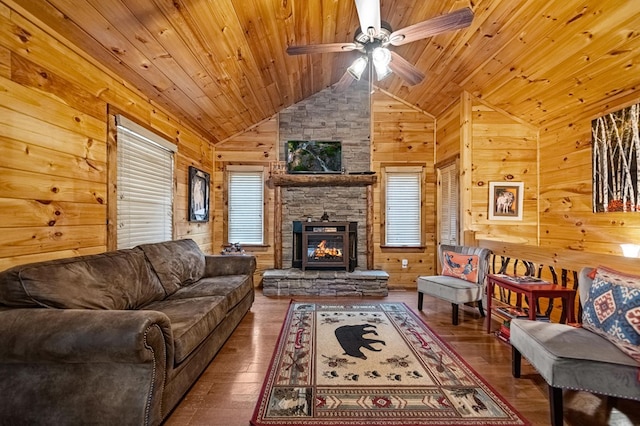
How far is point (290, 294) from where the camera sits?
15.1ft

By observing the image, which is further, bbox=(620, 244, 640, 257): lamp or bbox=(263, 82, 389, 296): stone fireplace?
bbox=(263, 82, 389, 296): stone fireplace

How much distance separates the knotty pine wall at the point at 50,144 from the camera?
71.5 inches

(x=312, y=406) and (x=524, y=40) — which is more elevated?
(x=524, y=40)

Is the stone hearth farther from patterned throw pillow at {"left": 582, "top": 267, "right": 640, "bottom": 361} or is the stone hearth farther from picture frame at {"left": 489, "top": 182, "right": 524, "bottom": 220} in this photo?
patterned throw pillow at {"left": 582, "top": 267, "right": 640, "bottom": 361}

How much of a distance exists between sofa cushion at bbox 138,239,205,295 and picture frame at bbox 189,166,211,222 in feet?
2.78

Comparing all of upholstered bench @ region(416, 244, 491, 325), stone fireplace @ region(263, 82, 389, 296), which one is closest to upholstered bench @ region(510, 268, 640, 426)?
upholstered bench @ region(416, 244, 491, 325)

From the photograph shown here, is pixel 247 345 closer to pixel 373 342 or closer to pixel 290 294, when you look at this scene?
pixel 373 342

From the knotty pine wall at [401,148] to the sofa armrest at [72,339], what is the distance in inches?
168

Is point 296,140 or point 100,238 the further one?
point 296,140

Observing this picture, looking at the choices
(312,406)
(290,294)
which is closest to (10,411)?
(312,406)

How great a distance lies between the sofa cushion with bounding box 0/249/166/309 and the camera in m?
1.63

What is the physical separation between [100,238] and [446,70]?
14.7ft

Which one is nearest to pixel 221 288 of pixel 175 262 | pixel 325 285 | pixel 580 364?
pixel 175 262

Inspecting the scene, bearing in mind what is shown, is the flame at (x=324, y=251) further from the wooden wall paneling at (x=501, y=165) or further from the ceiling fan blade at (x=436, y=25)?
the ceiling fan blade at (x=436, y=25)
